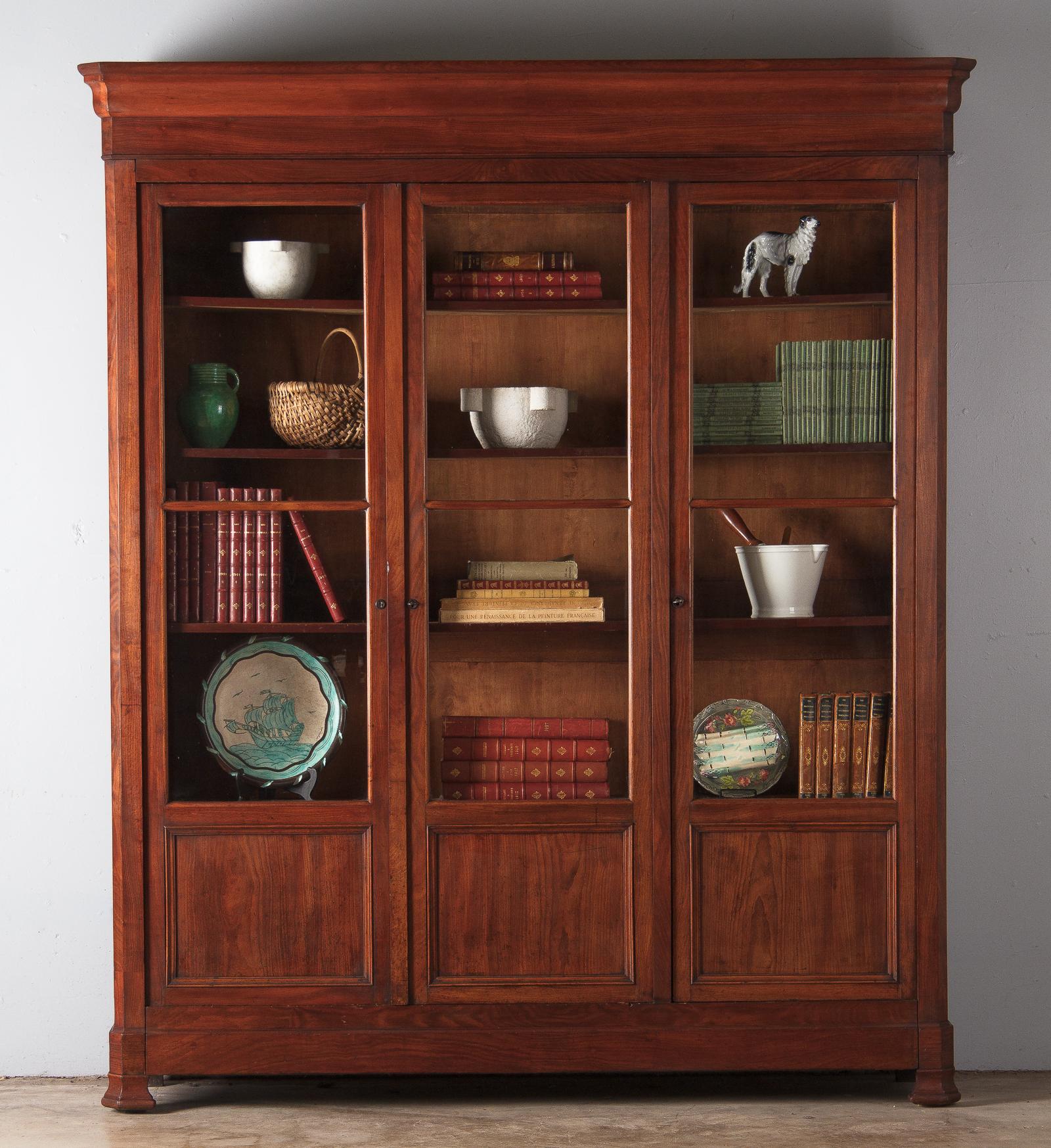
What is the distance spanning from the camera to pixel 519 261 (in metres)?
2.64

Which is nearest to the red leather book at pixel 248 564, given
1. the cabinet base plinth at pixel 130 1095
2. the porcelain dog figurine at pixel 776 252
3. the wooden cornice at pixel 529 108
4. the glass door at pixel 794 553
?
the wooden cornice at pixel 529 108

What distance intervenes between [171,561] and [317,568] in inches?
12.8

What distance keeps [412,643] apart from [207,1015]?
95 cm

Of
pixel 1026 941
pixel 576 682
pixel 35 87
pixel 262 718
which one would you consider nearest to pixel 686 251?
pixel 576 682

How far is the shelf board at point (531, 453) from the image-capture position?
262 cm

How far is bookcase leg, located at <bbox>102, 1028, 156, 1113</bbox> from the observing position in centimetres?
259

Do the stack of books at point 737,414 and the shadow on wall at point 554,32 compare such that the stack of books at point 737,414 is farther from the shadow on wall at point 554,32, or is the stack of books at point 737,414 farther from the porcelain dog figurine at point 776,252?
the shadow on wall at point 554,32

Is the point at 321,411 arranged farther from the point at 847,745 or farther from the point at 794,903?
the point at 794,903

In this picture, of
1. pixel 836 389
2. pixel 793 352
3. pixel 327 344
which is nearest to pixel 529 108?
pixel 327 344

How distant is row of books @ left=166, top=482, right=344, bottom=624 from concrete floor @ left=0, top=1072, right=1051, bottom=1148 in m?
1.13

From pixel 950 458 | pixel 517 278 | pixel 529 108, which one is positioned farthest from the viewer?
pixel 950 458

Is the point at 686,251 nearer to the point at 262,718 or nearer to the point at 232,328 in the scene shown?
the point at 232,328

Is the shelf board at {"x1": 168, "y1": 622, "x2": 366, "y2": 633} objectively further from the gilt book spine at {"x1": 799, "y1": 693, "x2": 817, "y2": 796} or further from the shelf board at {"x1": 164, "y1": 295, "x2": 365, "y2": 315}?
the gilt book spine at {"x1": 799, "y1": 693, "x2": 817, "y2": 796}

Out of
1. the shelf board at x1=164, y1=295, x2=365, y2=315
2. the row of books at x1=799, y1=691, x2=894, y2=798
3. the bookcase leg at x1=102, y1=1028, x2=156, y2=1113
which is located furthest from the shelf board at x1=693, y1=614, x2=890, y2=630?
the bookcase leg at x1=102, y1=1028, x2=156, y2=1113
